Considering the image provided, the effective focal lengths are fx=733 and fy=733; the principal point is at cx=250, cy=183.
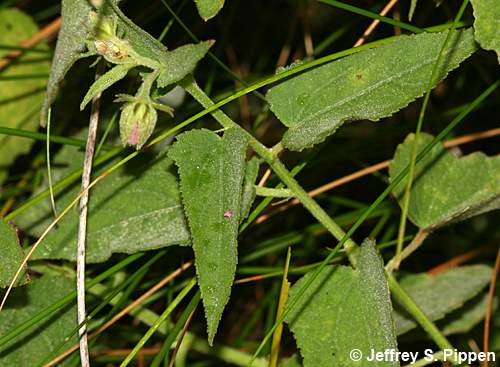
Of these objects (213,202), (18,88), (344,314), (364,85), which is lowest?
(344,314)

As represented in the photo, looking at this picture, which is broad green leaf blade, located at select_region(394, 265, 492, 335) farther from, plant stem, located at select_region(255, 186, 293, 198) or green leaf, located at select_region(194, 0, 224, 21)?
green leaf, located at select_region(194, 0, 224, 21)

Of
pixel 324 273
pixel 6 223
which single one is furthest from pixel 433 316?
pixel 6 223

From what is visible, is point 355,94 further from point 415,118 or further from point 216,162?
point 415,118

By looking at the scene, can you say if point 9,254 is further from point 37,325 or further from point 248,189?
point 248,189

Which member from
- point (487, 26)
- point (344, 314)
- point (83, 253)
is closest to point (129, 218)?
point (83, 253)

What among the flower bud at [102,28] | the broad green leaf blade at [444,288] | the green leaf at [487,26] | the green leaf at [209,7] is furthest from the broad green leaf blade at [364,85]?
the broad green leaf blade at [444,288]

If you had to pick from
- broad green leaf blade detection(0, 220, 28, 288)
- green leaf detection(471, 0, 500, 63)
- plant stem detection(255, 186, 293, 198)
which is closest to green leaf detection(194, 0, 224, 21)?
plant stem detection(255, 186, 293, 198)
